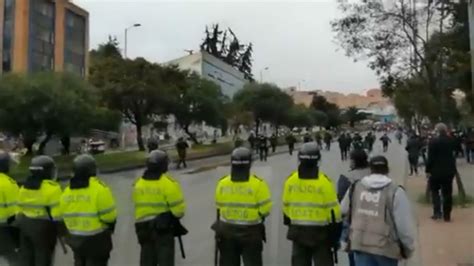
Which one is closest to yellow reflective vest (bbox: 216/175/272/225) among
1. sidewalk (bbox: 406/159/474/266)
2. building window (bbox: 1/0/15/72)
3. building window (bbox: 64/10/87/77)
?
sidewalk (bbox: 406/159/474/266)

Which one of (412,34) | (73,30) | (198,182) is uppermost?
(73,30)

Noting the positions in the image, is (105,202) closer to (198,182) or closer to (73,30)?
(198,182)

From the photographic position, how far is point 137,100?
39406 mm

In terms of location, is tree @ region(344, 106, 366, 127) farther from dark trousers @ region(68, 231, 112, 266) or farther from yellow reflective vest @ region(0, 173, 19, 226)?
dark trousers @ region(68, 231, 112, 266)

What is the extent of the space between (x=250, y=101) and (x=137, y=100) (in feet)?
85.1

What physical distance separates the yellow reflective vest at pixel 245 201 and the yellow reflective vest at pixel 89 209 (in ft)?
3.37

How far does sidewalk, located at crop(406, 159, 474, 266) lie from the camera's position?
26.7ft

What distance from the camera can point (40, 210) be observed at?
6.29 meters

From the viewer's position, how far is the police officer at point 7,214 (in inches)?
264

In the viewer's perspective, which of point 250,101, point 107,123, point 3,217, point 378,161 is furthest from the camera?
point 250,101

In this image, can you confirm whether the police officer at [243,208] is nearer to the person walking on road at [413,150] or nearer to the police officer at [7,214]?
the police officer at [7,214]

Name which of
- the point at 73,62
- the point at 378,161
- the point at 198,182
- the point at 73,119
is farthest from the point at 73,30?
the point at 378,161

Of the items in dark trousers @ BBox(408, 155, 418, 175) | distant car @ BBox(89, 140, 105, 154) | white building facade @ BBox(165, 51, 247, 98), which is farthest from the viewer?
white building facade @ BBox(165, 51, 247, 98)

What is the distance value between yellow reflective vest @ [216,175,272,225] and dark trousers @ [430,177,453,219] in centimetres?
566
